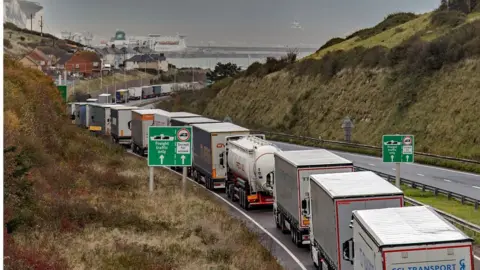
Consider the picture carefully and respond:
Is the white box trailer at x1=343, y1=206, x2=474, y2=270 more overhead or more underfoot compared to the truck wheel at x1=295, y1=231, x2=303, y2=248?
more overhead

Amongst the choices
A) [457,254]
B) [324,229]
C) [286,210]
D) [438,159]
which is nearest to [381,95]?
[438,159]

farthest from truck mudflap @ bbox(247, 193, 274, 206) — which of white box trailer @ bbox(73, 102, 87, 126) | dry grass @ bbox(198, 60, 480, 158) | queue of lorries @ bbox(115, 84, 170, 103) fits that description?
queue of lorries @ bbox(115, 84, 170, 103)

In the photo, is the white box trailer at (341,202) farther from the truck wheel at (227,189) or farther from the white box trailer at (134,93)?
the white box trailer at (134,93)

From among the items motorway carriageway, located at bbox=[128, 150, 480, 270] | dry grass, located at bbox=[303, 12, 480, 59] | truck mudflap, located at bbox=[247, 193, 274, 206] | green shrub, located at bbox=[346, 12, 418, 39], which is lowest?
motorway carriageway, located at bbox=[128, 150, 480, 270]

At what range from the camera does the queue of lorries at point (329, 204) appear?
50.7ft

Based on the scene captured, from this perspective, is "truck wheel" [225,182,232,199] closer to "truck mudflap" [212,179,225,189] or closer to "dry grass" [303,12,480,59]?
"truck mudflap" [212,179,225,189]

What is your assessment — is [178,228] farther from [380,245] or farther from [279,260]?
[380,245]

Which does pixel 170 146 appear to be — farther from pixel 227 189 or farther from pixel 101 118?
pixel 101 118

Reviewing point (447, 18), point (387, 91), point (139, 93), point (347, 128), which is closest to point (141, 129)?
point (347, 128)

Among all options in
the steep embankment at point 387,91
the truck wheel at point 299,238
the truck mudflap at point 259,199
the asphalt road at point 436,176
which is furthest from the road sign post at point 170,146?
the steep embankment at point 387,91

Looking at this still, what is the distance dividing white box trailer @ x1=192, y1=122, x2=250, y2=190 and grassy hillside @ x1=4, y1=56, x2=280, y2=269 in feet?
5.47

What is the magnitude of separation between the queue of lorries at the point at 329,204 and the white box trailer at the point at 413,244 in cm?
2

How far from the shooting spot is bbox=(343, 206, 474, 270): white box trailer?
604 inches

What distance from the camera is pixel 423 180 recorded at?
47125 mm
